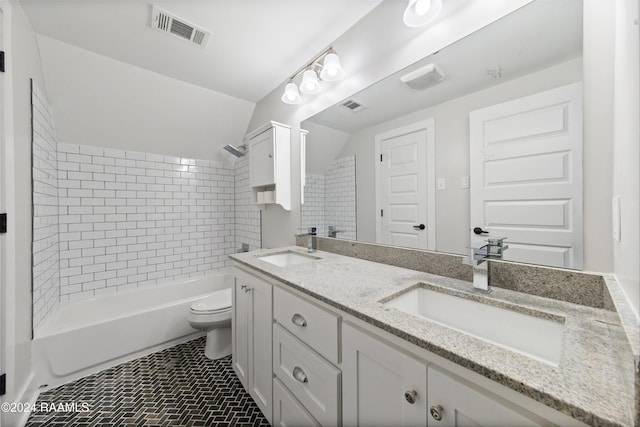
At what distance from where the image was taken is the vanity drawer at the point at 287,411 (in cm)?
100

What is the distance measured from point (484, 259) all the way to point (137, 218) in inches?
120

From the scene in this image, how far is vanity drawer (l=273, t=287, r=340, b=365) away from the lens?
88cm

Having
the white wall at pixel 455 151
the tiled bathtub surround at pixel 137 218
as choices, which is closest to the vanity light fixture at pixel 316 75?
the white wall at pixel 455 151

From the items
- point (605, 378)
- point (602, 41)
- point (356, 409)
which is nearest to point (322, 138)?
point (602, 41)

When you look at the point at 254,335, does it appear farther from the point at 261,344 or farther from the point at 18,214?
the point at 18,214

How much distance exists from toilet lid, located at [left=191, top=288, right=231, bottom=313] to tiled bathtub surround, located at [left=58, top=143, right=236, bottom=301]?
2.93 ft

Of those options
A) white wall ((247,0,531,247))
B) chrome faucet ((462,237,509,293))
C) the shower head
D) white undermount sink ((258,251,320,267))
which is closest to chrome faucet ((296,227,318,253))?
white undermount sink ((258,251,320,267))

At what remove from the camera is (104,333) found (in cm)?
182

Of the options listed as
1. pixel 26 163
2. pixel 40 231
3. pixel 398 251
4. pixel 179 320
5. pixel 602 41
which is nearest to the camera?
pixel 602 41

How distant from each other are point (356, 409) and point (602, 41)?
144 cm

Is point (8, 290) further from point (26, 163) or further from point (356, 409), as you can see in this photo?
point (356, 409)

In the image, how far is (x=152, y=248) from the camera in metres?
2.64

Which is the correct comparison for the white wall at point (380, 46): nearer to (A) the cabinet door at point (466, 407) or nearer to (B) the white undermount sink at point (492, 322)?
(B) the white undermount sink at point (492, 322)

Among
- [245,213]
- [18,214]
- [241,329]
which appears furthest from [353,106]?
[18,214]
